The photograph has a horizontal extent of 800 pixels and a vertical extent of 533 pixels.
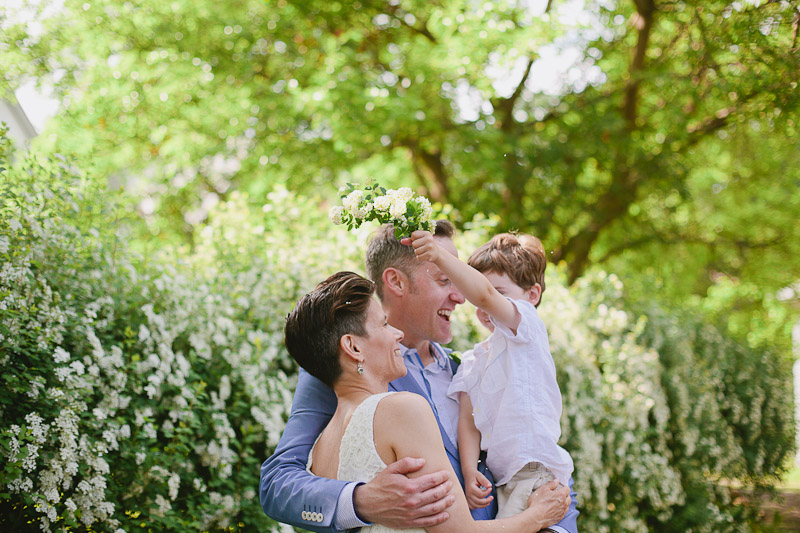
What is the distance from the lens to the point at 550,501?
2.17m

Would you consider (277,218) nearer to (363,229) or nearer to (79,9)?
(363,229)

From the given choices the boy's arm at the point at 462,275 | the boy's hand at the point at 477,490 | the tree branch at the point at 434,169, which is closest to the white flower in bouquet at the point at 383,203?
the boy's arm at the point at 462,275

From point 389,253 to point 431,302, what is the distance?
10.0 inches

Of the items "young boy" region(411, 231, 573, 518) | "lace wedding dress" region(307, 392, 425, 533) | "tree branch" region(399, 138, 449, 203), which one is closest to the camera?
"lace wedding dress" region(307, 392, 425, 533)

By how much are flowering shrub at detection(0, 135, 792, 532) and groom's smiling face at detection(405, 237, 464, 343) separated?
1.15 meters

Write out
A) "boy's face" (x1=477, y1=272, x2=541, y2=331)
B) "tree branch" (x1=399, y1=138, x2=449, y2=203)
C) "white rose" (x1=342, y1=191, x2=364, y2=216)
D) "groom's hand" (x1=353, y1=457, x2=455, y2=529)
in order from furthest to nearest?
"tree branch" (x1=399, y1=138, x2=449, y2=203), "boy's face" (x1=477, y1=272, x2=541, y2=331), "white rose" (x1=342, y1=191, x2=364, y2=216), "groom's hand" (x1=353, y1=457, x2=455, y2=529)

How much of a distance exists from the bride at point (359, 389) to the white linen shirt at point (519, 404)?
0.13 meters

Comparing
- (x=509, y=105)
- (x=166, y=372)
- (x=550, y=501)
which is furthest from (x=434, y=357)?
(x=509, y=105)

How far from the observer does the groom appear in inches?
70.3

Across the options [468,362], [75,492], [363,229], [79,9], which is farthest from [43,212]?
[79,9]

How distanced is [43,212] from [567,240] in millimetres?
8558

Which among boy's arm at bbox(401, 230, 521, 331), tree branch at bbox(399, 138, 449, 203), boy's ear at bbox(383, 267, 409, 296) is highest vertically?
tree branch at bbox(399, 138, 449, 203)

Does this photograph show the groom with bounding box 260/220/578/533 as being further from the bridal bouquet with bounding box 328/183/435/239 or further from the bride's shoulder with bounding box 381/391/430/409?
the bridal bouquet with bounding box 328/183/435/239

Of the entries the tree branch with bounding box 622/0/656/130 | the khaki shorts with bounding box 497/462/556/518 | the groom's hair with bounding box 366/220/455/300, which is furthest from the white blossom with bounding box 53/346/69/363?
the tree branch with bounding box 622/0/656/130
